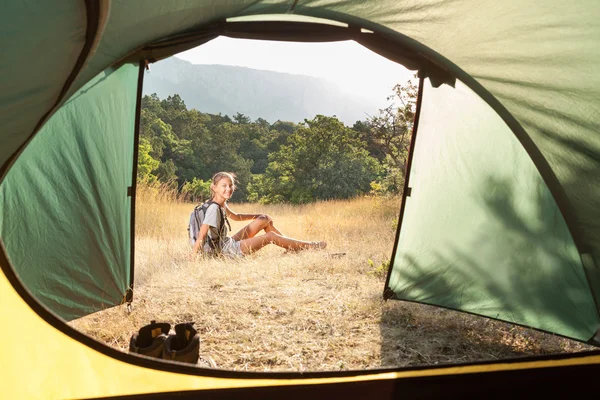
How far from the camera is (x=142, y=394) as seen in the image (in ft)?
3.32

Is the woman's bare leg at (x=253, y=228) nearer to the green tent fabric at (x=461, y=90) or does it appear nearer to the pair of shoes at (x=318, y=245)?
the pair of shoes at (x=318, y=245)

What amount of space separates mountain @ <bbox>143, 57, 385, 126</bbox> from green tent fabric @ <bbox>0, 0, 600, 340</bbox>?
112 ft

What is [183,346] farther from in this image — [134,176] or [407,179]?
[407,179]

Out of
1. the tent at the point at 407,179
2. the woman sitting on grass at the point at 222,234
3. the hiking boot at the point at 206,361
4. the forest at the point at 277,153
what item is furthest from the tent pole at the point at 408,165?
the forest at the point at 277,153

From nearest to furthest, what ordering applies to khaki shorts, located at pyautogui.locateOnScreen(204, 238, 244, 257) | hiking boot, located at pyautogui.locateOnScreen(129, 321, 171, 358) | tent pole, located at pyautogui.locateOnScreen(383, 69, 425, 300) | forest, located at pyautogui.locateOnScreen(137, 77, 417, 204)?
1. hiking boot, located at pyautogui.locateOnScreen(129, 321, 171, 358)
2. tent pole, located at pyautogui.locateOnScreen(383, 69, 425, 300)
3. khaki shorts, located at pyautogui.locateOnScreen(204, 238, 244, 257)
4. forest, located at pyautogui.locateOnScreen(137, 77, 417, 204)

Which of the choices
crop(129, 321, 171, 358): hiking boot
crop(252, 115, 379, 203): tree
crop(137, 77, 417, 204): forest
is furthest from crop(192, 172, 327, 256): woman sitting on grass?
crop(252, 115, 379, 203): tree

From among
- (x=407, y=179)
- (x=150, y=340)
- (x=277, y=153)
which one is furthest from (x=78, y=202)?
(x=277, y=153)

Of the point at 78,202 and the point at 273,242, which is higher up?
the point at 78,202

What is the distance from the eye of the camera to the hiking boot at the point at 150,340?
4.91ft

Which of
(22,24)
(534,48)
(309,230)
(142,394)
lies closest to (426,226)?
(534,48)

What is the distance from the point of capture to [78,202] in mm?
2160

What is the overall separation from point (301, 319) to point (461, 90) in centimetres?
126

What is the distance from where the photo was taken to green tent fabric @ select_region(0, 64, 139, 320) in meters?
1.96

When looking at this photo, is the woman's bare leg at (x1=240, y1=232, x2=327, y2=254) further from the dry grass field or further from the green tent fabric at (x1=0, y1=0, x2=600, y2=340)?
the green tent fabric at (x1=0, y1=0, x2=600, y2=340)
